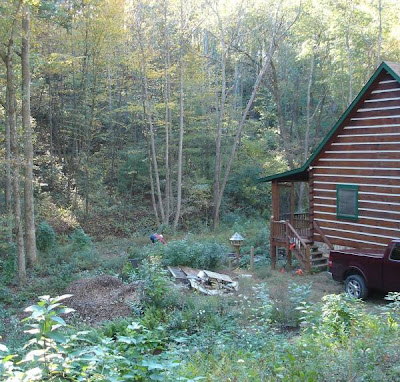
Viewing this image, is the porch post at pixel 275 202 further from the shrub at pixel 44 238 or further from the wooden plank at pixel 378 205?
the shrub at pixel 44 238

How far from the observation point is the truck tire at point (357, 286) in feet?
36.4

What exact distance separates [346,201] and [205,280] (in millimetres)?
5374

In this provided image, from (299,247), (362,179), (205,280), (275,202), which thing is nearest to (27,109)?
(205,280)

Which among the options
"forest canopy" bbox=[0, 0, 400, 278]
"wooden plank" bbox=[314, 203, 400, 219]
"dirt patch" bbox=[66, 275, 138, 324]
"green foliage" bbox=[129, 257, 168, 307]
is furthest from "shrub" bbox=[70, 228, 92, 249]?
"wooden plank" bbox=[314, 203, 400, 219]

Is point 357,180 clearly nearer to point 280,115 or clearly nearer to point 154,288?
point 154,288

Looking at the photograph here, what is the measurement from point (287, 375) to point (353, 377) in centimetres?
68

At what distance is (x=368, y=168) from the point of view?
1402 centimetres

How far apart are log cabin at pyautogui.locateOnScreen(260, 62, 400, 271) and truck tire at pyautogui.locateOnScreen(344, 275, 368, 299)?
8.71ft

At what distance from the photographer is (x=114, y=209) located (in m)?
28.2

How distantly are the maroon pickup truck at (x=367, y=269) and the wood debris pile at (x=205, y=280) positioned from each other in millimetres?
3082

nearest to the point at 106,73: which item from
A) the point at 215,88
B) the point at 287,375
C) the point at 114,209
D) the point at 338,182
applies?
the point at 215,88

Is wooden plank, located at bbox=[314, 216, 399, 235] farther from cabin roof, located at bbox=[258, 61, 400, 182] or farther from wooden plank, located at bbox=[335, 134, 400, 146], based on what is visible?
wooden plank, located at bbox=[335, 134, 400, 146]

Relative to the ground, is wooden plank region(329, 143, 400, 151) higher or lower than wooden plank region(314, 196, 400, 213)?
higher

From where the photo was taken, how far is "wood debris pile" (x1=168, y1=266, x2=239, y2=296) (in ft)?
42.4
